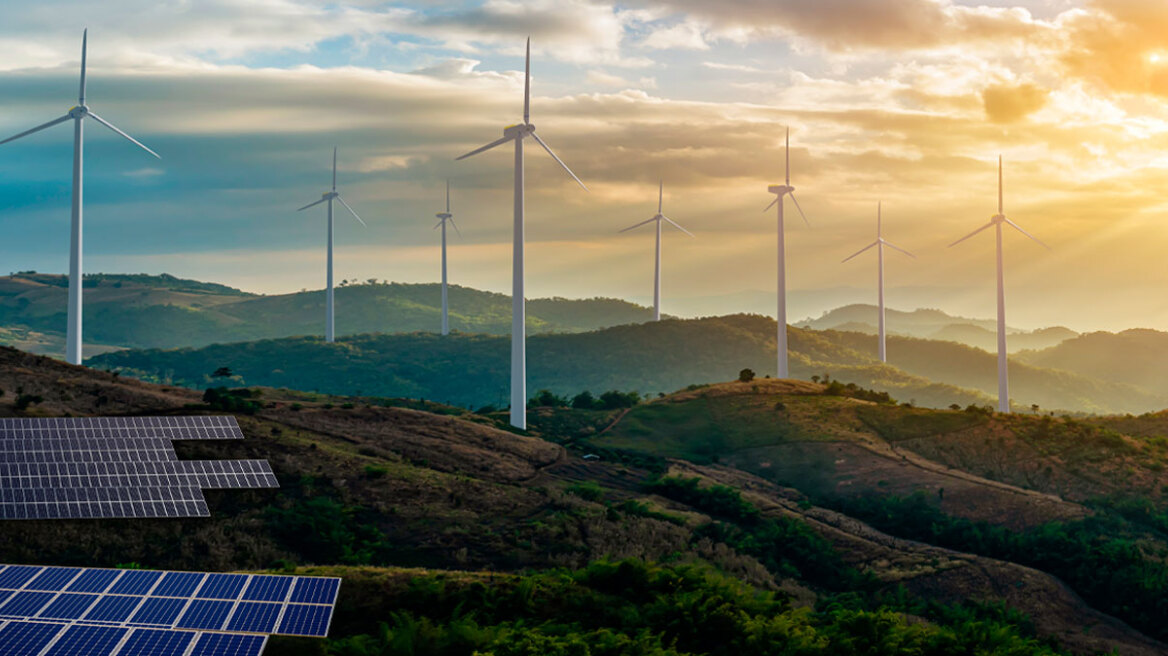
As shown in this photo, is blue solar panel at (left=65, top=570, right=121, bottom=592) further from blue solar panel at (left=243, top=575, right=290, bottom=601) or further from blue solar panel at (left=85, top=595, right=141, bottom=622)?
blue solar panel at (left=243, top=575, right=290, bottom=601)

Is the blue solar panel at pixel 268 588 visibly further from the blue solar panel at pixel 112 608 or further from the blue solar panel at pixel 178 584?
the blue solar panel at pixel 112 608

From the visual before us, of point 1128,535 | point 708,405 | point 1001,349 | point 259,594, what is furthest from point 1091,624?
point 1001,349

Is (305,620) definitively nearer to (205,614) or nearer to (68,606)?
(205,614)

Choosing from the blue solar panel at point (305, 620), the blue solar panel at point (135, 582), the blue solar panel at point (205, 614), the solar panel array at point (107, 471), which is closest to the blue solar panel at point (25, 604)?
the blue solar panel at point (135, 582)

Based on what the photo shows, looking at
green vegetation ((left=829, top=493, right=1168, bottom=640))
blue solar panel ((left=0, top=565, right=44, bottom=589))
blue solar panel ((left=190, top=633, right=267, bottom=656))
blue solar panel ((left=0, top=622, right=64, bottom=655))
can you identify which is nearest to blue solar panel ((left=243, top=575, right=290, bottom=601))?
blue solar panel ((left=190, top=633, right=267, bottom=656))

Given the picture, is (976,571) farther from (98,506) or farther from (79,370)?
(79,370)
